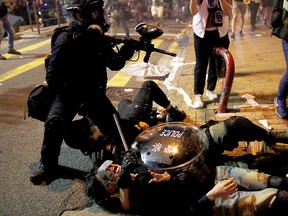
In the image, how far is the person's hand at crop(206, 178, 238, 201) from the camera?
7.73 ft

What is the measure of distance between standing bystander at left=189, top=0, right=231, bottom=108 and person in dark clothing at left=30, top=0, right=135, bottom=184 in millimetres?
1571

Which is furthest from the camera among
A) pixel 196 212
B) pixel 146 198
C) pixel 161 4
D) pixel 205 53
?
pixel 161 4

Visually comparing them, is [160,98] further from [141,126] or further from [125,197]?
[125,197]

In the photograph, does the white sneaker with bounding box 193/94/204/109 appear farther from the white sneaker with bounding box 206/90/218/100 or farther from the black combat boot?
the black combat boot

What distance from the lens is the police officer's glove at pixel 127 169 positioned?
2410 mm

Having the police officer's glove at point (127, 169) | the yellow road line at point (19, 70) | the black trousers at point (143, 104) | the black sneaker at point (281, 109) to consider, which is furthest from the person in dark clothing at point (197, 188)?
the yellow road line at point (19, 70)

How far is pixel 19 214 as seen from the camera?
2883mm

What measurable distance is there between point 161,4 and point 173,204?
38.2 ft

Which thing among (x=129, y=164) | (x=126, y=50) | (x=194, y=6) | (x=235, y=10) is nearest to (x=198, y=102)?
(x=194, y=6)

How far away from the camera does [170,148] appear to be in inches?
105

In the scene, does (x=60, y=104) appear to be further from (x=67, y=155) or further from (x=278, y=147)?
(x=278, y=147)

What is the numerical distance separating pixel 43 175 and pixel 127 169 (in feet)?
4.46

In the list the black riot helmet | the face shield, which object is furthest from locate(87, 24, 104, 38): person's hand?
the face shield

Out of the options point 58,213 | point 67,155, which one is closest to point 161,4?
point 67,155
